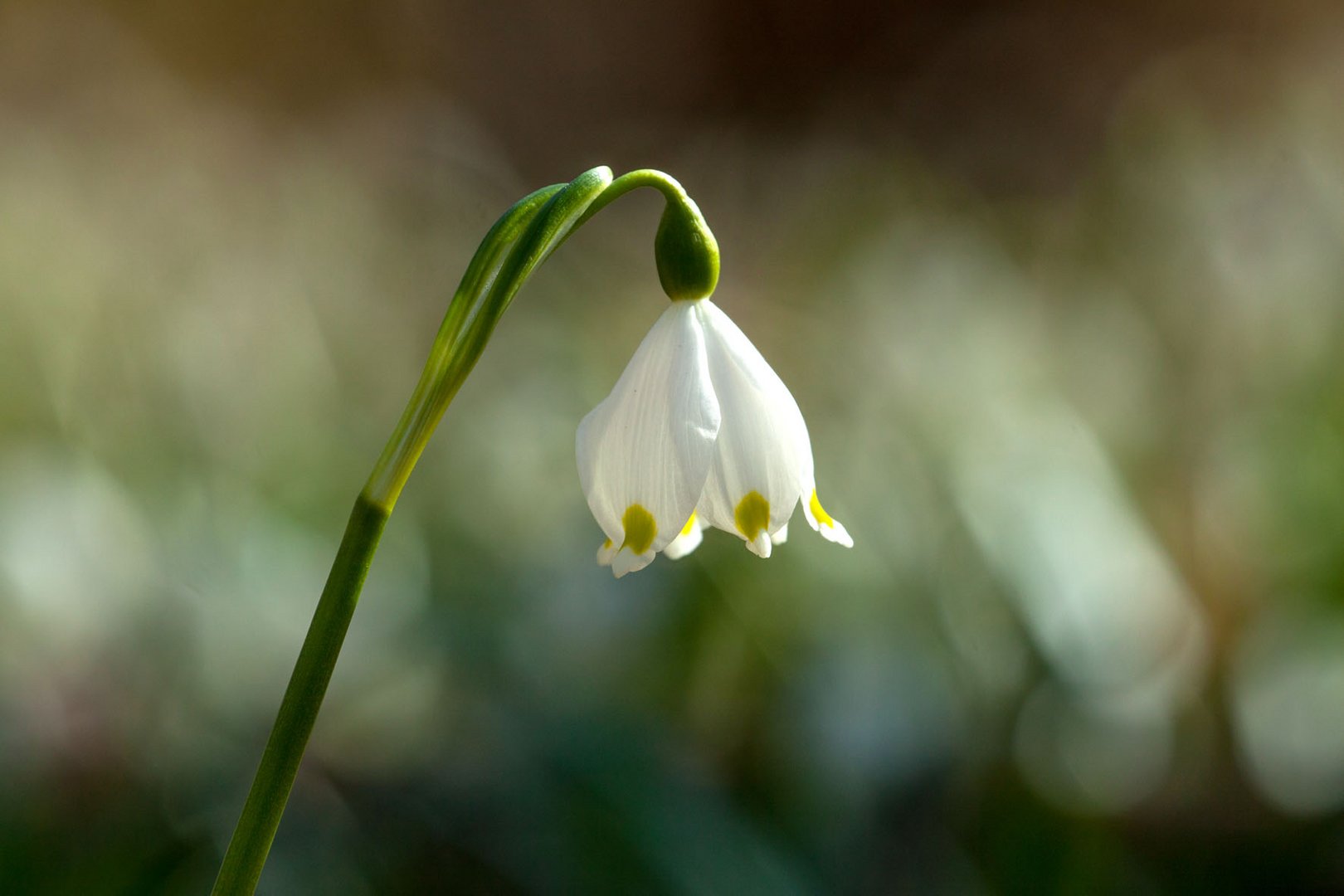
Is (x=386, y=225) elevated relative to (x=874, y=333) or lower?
elevated

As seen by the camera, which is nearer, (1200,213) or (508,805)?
(508,805)

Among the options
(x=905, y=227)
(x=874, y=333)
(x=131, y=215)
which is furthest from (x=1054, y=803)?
(x=131, y=215)

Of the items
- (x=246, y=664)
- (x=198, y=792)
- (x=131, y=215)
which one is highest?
(x=131, y=215)

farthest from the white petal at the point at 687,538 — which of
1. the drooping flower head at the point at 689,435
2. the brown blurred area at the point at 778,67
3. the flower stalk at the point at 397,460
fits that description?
the brown blurred area at the point at 778,67

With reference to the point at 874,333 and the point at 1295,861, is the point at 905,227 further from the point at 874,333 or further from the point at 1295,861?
the point at 1295,861

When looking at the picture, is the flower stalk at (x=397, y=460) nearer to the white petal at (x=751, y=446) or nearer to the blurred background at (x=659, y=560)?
the white petal at (x=751, y=446)

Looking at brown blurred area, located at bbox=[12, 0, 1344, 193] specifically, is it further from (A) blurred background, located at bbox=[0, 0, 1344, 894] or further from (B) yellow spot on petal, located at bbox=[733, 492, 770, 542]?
(B) yellow spot on petal, located at bbox=[733, 492, 770, 542]

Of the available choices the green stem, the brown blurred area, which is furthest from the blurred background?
the green stem
